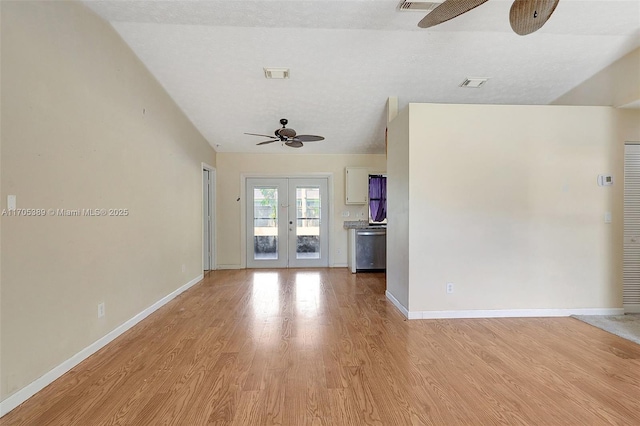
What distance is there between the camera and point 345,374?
2154 mm

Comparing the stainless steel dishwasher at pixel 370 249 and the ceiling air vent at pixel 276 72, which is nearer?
the ceiling air vent at pixel 276 72

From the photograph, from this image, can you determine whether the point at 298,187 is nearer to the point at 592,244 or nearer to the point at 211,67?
the point at 211,67

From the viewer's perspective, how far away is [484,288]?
11.0 ft

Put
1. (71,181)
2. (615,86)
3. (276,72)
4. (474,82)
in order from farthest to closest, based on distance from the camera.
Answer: (474,82) → (276,72) → (615,86) → (71,181)

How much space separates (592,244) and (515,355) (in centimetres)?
193

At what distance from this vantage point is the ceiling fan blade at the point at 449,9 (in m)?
1.89

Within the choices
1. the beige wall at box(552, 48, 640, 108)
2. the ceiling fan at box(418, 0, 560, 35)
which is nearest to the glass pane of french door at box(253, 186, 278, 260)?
the ceiling fan at box(418, 0, 560, 35)

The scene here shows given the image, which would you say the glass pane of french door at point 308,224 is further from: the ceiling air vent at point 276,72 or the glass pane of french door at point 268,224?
the ceiling air vent at point 276,72

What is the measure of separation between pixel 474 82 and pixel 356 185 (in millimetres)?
2872

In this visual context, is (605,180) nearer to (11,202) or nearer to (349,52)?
(349,52)

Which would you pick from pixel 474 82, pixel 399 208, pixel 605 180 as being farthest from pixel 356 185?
pixel 605 180

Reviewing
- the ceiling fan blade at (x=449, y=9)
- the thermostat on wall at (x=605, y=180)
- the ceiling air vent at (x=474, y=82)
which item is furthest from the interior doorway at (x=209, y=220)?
the thermostat on wall at (x=605, y=180)

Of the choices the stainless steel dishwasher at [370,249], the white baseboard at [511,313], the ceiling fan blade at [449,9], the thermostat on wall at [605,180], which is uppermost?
the ceiling fan blade at [449,9]

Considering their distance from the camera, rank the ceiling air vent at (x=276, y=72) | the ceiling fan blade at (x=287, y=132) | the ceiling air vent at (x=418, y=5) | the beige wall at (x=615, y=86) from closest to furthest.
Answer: the ceiling air vent at (x=418, y=5) < the beige wall at (x=615, y=86) < the ceiling air vent at (x=276, y=72) < the ceiling fan blade at (x=287, y=132)
